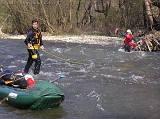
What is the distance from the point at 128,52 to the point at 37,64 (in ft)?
24.2

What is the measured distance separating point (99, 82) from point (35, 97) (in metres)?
3.76

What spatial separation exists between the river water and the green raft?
0.13 metres

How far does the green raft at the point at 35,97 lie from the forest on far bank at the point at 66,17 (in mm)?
19263

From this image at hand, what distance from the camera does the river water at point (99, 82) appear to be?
312 inches

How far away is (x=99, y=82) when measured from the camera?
1111cm

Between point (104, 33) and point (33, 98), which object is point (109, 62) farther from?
point (104, 33)

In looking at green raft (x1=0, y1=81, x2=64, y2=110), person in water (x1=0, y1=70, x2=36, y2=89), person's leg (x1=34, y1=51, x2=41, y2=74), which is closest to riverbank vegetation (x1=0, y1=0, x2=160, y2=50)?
person's leg (x1=34, y1=51, x2=41, y2=74)

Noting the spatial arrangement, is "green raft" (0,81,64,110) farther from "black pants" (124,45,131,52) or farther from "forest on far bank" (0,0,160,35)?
"forest on far bank" (0,0,160,35)

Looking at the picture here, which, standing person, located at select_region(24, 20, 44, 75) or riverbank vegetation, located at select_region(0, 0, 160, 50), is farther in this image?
riverbank vegetation, located at select_region(0, 0, 160, 50)

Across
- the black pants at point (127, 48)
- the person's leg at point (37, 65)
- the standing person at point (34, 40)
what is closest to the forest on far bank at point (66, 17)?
the black pants at point (127, 48)

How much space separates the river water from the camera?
7.93 metres

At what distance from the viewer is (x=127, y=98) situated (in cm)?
920

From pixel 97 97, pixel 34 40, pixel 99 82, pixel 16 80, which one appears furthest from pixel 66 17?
pixel 16 80

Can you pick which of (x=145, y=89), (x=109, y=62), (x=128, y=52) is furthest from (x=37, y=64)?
(x=128, y=52)
